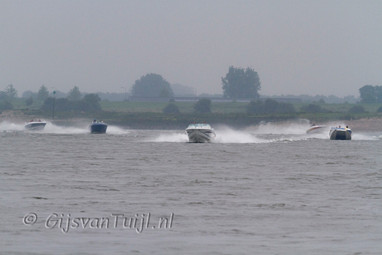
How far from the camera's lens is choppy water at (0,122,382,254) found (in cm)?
1892

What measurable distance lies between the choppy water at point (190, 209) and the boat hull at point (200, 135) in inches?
1059

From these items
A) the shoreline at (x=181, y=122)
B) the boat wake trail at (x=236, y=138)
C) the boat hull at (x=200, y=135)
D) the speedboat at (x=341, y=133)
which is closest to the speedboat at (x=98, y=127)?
the boat wake trail at (x=236, y=138)

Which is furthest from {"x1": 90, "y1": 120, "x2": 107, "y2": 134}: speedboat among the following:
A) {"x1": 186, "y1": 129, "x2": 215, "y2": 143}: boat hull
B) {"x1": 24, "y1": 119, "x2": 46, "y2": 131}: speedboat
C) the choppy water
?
the choppy water

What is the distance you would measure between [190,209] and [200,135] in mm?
46172

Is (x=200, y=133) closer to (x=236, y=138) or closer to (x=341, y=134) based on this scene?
(x=236, y=138)

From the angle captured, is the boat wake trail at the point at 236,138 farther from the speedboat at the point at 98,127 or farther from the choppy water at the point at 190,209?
the choppy water at the point at 190,209

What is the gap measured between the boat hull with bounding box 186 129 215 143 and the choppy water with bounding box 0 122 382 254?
1059 inches

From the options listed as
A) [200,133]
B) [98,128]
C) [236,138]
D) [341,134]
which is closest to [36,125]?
[98,128]

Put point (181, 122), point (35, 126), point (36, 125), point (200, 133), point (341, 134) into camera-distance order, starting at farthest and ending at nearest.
→ point (181, 122), point (35, 126), point (36, 125), point (341, 134), point (200, 133)

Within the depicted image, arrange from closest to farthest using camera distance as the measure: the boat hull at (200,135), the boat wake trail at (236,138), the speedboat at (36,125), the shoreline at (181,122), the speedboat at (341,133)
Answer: the boat hull at (200,135), the boat wake trail at (236,138), the speedboat at (341,133), the speedboat at (36,125), the shoreline at (181,122)

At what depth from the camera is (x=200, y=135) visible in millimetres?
70750

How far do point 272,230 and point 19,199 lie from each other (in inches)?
383

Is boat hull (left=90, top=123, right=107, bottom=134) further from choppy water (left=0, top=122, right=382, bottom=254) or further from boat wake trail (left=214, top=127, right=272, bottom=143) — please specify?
choppy water (left=0, top=122, right=382, bottom=254)

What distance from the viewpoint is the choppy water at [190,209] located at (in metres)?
18.9
